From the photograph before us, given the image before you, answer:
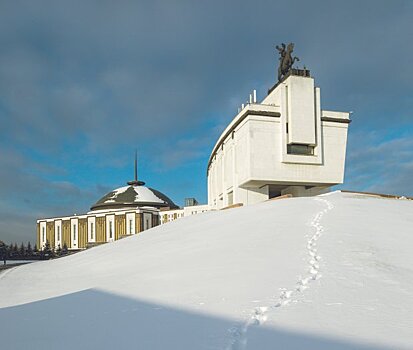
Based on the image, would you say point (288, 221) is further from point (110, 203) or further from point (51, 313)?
point (110, 203)

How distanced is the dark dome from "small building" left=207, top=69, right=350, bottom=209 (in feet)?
126

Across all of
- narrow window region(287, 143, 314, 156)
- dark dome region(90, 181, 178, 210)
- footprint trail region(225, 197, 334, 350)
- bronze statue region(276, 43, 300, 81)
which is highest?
bronze statue region(276, 43, 300, 81)

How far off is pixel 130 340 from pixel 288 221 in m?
12.2

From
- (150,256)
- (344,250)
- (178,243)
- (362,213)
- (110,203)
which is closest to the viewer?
(344,250)

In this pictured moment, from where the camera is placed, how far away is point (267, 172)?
38.8 metres

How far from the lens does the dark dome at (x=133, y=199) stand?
7700 cm

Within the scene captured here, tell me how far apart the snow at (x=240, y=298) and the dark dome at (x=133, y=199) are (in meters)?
63.9

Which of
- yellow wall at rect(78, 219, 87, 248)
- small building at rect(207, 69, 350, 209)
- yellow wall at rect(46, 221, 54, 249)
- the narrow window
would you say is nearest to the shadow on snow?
small building at rect(207, 69, 350, 209)

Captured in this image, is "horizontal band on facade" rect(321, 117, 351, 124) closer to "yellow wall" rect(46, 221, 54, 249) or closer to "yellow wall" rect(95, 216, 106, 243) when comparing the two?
"yellow wall" rect(95, 216, 106, 243)

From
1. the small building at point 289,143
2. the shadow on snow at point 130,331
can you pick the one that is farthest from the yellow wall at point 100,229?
the shadow on snow at point 130,331

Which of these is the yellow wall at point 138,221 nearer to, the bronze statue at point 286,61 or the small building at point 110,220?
the small building at point 110,220

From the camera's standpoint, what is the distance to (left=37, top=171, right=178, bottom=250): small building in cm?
6912

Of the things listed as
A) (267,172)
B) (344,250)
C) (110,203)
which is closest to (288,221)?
(344,250)

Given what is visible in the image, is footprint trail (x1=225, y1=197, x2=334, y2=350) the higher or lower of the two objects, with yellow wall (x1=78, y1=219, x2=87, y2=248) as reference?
higher
